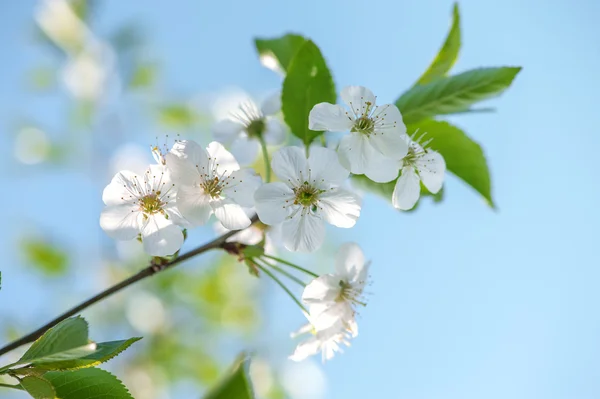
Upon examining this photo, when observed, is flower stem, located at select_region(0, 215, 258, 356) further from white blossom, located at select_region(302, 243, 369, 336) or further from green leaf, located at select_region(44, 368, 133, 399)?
white blossom, located at select_region(302, 243, 369, 336)

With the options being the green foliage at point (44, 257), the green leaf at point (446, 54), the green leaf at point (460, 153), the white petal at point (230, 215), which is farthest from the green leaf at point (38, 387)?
the green foliage at point (44, 257)

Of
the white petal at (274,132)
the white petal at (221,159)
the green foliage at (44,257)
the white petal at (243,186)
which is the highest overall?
the green foliage at (44,257)

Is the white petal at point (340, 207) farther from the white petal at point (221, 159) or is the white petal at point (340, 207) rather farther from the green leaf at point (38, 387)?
the green leaf at point (38, 387)

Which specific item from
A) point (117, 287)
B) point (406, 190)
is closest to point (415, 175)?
point (406, 190)

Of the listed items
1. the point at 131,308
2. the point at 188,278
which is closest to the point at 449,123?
the point at 188,278

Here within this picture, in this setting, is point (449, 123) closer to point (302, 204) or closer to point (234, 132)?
point (302, 204)
